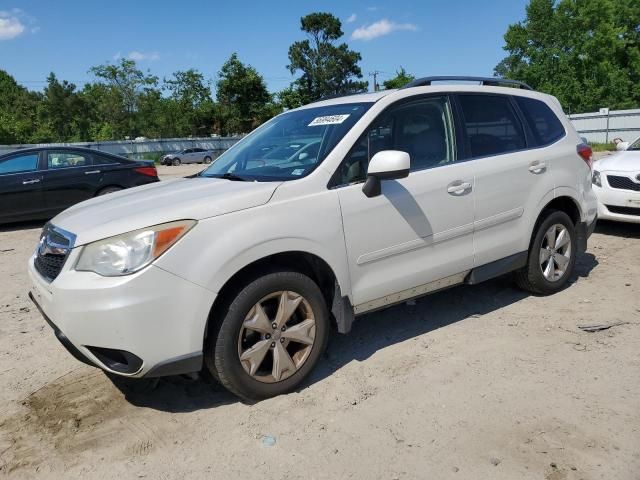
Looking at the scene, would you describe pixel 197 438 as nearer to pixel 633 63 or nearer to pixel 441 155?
pixel 441 155

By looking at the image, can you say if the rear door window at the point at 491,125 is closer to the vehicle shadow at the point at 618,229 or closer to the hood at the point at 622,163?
the hood at the point at 622,163

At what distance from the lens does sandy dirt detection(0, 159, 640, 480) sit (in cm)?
259

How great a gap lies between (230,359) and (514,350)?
6.63ft

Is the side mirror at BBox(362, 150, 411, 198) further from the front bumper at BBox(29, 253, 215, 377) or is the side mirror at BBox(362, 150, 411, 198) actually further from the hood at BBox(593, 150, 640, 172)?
the hood at BBox(593, 150, 640, 172)

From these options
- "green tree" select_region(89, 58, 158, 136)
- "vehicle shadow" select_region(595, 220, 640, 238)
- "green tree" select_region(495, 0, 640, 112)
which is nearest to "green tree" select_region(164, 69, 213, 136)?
"green tree" select_region(89, 58, 158, 136)

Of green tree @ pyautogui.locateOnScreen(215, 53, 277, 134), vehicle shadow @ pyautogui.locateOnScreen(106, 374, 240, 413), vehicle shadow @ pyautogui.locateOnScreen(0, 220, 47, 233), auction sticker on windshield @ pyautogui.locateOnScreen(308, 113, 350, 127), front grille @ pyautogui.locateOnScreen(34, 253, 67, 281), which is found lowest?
vehicle shadow @ pyautogui.locateOnScreen(106, 374, 240, 413)

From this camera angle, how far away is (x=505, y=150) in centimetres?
426

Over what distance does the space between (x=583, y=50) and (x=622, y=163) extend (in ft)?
165

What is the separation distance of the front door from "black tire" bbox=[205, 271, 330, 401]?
1.07ft

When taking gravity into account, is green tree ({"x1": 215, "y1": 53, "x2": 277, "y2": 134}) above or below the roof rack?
above

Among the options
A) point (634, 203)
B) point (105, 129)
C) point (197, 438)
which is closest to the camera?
point (197, 438)

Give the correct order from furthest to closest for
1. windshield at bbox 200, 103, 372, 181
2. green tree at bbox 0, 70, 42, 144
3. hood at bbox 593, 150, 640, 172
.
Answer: green tree at bbox 0, 70, 42, 144 < hood at bbox 593, 150, 640, 172 < windshield at bbox 200, 103, 372, 181

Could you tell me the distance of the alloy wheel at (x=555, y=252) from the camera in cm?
463

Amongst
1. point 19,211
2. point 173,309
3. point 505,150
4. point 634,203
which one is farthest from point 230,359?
point 19,211
